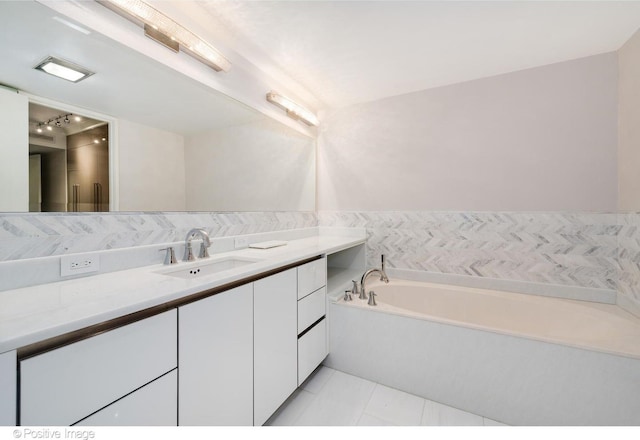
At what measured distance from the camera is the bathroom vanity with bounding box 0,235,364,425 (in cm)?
60

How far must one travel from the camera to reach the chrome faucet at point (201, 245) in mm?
1442

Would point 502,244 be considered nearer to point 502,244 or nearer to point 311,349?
point 502,244

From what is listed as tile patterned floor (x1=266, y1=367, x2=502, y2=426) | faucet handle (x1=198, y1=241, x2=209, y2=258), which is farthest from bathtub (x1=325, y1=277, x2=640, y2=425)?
faucet handle (x1=198, y1=241, x2=209, y2=258)

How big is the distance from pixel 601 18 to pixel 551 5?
1.22ft

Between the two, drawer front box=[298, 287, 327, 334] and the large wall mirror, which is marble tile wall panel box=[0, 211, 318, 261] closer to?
the large wall mirror

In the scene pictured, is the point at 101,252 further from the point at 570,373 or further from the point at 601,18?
the point at 601,18

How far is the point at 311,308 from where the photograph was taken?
1.67 metres

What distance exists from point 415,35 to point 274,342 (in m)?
2.02

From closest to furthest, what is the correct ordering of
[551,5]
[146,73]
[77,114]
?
[77,114]
[146,73]
[551,5]

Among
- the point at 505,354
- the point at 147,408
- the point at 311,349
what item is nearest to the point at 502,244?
the point at 505,354

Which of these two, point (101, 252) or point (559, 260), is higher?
point (101, 252)

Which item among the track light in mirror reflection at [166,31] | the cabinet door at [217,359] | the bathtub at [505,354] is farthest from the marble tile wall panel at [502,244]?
the track light in mirror reflection at [166,31]
